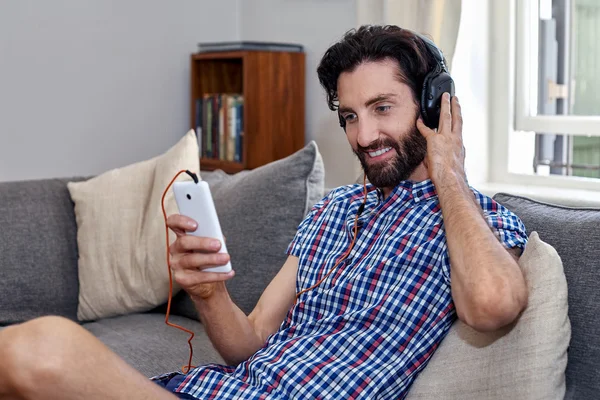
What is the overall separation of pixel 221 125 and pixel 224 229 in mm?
1184

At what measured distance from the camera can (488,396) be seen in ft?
4.35

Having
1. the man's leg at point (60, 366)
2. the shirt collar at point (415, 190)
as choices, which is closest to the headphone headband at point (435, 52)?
the shirt collar at point (415, 190)

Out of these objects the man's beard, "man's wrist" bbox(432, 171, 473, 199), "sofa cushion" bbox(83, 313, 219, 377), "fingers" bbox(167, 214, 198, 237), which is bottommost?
"sofa cushion" bbox(83, 313, 219, 377)

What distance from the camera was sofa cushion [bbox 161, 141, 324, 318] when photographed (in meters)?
2.12

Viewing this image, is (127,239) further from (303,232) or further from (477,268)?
(477,268)

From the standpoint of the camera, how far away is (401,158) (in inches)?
62.9

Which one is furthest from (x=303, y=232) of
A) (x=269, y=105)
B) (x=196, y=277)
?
(x=269, y=105)

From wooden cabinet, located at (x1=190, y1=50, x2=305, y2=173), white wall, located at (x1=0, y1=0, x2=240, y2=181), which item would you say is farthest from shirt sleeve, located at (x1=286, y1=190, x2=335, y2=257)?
white wall, located at (x1=0, y1=0, x2=240, y2=181)

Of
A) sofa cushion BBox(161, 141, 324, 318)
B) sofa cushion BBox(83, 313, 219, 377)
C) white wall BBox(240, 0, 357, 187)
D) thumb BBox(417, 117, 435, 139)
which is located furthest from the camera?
white wall BBox(240, 0, 357, 187)

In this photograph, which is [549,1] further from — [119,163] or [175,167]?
[119,163]

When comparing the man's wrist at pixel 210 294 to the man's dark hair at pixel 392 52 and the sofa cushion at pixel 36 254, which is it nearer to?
the man's dark hair at pixel 392 52

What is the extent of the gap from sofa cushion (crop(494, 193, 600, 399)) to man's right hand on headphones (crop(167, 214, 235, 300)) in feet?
1.92

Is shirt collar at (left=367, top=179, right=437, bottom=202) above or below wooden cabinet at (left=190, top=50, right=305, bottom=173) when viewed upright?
below

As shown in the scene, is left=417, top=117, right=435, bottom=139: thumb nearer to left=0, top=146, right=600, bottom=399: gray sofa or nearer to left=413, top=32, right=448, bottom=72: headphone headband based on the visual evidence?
left=413, top=32, right=448, bottom=72: headphone headband
